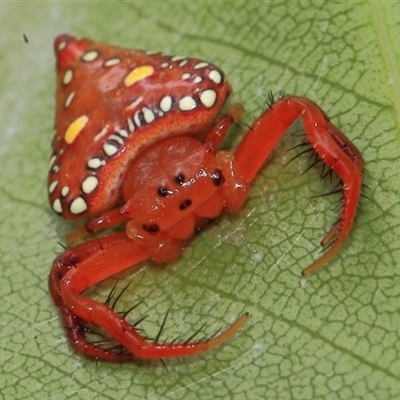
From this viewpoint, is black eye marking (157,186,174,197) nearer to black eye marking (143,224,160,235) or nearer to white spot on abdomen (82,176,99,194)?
black eye marking (143,224,160,235)

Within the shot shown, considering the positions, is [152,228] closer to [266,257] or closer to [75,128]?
[266,257]

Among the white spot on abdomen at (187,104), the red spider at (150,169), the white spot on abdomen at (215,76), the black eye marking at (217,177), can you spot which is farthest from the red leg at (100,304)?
the white spot on abdomen at (215,76)

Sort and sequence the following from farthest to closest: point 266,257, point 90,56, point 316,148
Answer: point 90,56 < point 266,257 < point 316,148

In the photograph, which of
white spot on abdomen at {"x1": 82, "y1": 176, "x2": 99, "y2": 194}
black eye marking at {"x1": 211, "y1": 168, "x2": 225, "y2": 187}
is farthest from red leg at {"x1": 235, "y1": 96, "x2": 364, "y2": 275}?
white spot on abdomen at {"x1": 82, "y1": 176, "x2": 99, "y2": 194}

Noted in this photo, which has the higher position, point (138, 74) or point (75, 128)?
point (138, 74)

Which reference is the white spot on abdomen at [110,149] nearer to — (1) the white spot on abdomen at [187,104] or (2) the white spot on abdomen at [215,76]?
(1) the white spot on abdomen at [187,104]

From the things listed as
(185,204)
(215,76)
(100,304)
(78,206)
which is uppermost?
(215,76)

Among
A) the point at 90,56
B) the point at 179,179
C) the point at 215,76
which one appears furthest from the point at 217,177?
the point at 90,56
